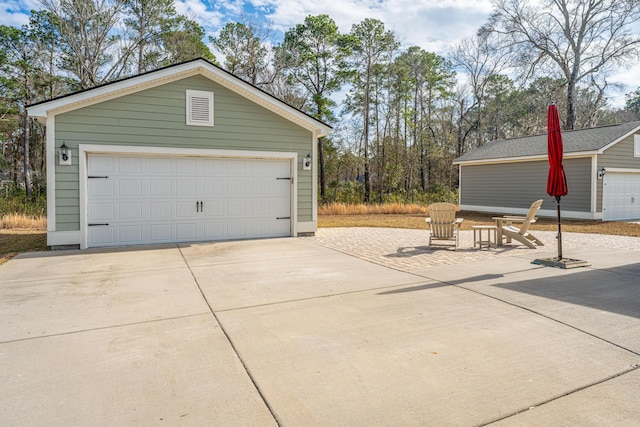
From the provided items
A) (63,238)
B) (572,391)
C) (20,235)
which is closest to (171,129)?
(63,238)

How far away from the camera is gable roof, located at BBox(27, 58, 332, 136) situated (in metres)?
7.79

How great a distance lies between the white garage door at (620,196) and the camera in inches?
599

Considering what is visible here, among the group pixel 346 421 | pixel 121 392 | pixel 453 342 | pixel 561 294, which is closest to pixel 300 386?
pixel 346 421

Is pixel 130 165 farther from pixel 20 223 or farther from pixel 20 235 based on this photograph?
pixel 20 223

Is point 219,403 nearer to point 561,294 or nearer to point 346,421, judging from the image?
point 346,421

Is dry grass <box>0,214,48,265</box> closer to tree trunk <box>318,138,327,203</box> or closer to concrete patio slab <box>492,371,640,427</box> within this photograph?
concrete patio slab <box>492,371,640,427</box>

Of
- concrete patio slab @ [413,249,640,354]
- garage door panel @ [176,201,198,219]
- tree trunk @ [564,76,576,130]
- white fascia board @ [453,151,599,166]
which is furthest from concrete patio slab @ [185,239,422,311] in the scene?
tree trunk @ [564,76,576,130]

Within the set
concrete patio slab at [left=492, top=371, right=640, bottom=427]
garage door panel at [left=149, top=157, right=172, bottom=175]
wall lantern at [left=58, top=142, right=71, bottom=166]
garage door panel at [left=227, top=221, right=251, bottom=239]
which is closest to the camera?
concrete patio slab at [left=492, top=371, right=640, bottom=427]

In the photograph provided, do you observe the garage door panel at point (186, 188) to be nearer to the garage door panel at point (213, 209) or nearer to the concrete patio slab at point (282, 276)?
the garage door panel at point (213, 209)

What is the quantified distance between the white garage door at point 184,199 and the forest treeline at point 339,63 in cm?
1295

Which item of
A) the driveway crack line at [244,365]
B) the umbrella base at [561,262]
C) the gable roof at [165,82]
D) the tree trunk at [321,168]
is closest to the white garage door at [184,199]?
the gable roof at [165,82]

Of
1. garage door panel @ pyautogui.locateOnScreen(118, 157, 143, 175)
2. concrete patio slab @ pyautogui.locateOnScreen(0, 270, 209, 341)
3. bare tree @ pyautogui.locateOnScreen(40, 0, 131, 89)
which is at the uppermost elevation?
bare tree @ pyautogui.locateOnScreen(40, 0, 131, 89)

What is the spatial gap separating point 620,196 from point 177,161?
666 inches

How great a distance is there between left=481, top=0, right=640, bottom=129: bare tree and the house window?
919 inches
